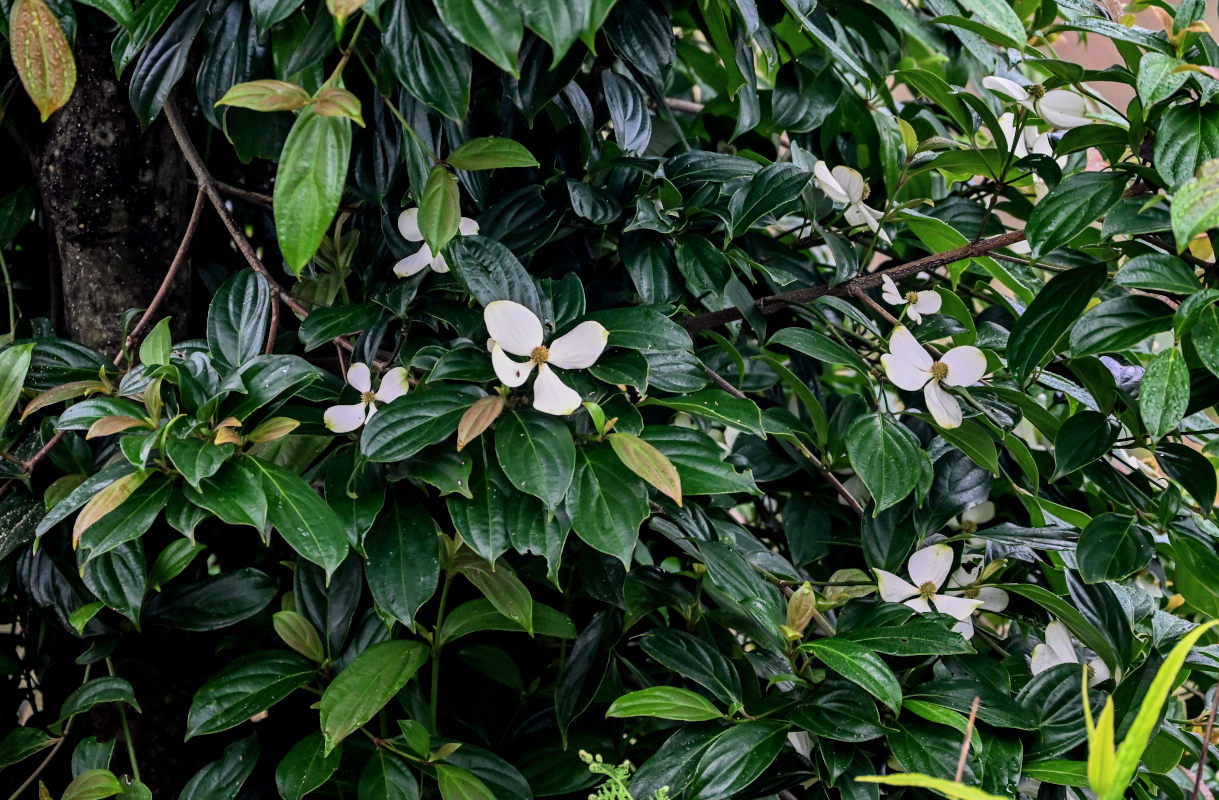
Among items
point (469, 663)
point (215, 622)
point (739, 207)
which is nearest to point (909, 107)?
point (739, 207)

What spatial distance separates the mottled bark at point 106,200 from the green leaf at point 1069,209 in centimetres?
76

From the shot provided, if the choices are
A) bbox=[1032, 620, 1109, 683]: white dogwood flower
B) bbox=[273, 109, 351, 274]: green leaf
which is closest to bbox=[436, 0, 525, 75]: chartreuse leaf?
bbox=[273, 109, 351, 274]: green leaf

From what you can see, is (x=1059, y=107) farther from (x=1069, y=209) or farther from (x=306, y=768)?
(x=306, y=768)

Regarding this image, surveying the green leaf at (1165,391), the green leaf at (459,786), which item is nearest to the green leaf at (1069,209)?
the green leaf at (1165,391)

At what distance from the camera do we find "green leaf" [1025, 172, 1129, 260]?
692 mm

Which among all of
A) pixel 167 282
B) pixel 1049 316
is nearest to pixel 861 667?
pixel 1049 316

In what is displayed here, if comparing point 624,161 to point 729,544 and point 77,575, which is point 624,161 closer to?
point 729,544

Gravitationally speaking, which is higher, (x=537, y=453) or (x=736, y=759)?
(x=537, y=453)

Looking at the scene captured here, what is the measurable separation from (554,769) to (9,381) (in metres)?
0.55

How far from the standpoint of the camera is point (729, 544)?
83cm

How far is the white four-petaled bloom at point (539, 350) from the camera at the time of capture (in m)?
0.67

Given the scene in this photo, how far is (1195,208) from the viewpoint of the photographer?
20.7 inches

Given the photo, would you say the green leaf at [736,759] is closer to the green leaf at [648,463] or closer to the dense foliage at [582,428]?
the dense foliage at [582,428]

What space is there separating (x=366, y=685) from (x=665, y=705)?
23 centimetres
